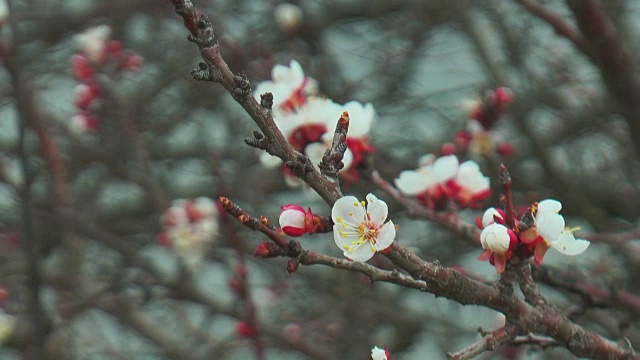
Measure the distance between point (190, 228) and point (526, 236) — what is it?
282cm

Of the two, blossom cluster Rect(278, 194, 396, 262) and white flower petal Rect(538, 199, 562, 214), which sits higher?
blossom cluster Rect(278, 194, 396, 262)

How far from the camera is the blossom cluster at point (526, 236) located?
4.22ft

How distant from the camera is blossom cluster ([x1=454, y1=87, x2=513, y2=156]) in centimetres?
278

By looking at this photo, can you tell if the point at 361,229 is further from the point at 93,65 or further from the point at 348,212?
the point at 93,65

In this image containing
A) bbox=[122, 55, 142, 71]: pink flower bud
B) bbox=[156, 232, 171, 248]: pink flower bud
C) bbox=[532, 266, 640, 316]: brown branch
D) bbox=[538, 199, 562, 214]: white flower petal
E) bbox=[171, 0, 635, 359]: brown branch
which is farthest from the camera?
bbox=[122, 55, 142, 71]: pink flower bud

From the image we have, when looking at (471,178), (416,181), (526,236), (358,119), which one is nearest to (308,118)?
(358,119)

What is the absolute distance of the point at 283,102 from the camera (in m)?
1.88

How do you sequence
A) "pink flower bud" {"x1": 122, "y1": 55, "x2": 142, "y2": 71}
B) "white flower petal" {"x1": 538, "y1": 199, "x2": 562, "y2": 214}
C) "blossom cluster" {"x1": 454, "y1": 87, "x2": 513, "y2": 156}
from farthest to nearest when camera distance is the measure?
1. "pink flower bud" {"x1": 122, "y1": 55, "x2": 142, "y2": 71}
2. "blossom cluster" {"x1": 454, "y1": 87, "x2": 513, "y2": 156}
3. "white flower petal" {"x1": 538, "y1": 199, "x2": 562, "y2": 214}

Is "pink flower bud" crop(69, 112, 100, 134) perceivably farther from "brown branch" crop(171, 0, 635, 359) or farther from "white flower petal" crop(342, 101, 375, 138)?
"brown branch" crop(171, 0, 635, 359)

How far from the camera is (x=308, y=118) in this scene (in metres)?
1.84

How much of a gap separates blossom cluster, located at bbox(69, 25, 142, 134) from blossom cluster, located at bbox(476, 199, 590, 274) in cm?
291

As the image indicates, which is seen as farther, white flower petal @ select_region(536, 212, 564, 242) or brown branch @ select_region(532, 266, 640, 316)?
brown branch @ select_region(532, 266, 640, 316)

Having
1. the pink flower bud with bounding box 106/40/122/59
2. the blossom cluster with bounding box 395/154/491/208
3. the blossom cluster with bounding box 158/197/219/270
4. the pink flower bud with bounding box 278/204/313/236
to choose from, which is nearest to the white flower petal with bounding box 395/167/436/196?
the blossom cluster with bounding box 395/154/491/208

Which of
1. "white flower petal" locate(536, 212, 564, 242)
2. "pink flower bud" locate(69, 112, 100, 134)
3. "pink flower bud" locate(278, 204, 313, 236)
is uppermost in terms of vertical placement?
"pink flower bud" locate(278, 204, 313, 236)
